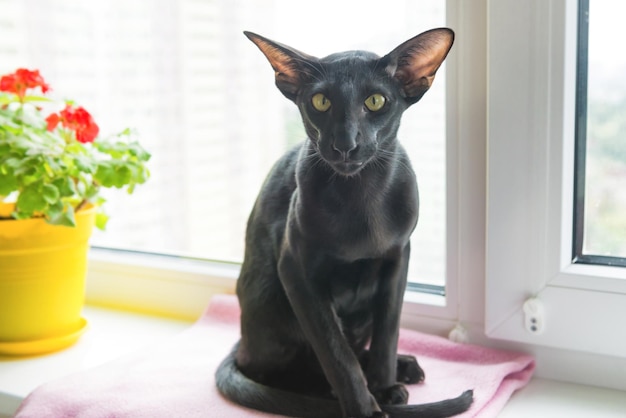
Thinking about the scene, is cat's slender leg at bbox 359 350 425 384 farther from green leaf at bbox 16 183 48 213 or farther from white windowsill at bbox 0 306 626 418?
green leaf at bbox 16 183 48 213

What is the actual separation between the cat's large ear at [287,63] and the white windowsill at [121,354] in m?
0.49

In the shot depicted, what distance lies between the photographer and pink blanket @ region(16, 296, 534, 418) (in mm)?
883

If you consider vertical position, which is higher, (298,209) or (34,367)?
(298,209)

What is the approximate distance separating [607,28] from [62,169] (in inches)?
31.1

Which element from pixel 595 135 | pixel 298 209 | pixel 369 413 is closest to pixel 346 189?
pixel 298 209

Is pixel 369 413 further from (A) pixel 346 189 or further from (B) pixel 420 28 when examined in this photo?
(B) pixel 420 28

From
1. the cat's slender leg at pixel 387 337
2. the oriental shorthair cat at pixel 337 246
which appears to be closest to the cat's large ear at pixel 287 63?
the oriental shorthair cat at pixel 337 246

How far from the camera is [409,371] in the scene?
940 mm

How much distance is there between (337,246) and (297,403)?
210 mm

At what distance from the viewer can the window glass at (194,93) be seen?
1121mm

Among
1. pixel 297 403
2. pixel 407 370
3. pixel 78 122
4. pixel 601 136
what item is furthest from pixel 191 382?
pixel 601 136

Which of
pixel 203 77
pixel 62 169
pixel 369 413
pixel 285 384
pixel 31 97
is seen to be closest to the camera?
pixel 369 413

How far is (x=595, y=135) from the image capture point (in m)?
0.93

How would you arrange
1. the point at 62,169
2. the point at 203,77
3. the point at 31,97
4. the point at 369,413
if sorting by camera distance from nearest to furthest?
the point at 369,413 → the point at 62,169 → the point at 31,97 → the point at 203,77
